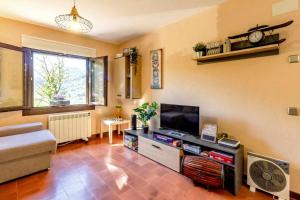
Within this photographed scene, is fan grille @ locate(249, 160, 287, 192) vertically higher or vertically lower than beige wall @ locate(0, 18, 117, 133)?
lower

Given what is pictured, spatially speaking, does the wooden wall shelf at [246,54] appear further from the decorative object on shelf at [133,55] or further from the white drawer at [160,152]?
the decorative object on shelf at [133,55]

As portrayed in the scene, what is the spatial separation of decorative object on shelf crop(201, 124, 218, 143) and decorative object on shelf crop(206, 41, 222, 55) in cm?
106

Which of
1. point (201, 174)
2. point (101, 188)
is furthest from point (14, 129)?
point (201, 174)

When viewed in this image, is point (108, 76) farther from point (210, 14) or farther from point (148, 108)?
point (210, 14)

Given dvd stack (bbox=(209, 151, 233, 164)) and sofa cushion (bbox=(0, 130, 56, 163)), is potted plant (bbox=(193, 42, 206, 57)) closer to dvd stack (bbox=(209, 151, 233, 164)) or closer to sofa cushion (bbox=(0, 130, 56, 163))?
dvd stack (bbox=(209, 151, 233, 164))

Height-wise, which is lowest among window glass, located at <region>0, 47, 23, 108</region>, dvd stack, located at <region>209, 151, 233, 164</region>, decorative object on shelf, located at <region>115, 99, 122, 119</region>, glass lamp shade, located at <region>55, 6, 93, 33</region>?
dvd stack, located at <region>209, 151, 233, 164</region>

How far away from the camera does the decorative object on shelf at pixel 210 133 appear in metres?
2.22

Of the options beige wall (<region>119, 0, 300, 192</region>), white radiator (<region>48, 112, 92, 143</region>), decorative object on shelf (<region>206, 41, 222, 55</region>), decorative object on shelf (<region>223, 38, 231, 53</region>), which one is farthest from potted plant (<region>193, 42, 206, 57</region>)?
white radiator (<region>48, 112, 92, 143</region>)

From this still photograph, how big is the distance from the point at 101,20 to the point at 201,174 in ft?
9.70

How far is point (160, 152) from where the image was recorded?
2.65 m

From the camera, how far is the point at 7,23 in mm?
2770

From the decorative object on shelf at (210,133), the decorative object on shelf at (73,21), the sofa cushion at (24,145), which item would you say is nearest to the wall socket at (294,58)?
the decorative object on shelf at (210,133)

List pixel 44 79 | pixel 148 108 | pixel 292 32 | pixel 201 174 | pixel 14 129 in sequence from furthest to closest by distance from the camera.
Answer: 1. pixel 44 79
2. pixel 148 108
3. pixel 14 129
4. pixel 201 174
5. pixel 292 32

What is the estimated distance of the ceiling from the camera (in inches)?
90.1
